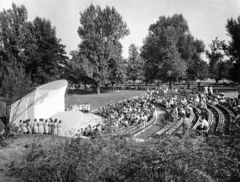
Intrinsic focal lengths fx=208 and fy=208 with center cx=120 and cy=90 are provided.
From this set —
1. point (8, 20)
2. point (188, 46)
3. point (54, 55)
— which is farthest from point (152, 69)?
point (8, 20)

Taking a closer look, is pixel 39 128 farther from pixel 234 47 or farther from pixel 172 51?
pixel 234 47

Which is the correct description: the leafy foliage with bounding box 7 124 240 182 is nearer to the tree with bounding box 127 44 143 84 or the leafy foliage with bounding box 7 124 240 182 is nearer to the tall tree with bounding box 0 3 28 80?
the tall tree with bounding box 0 3 28 80

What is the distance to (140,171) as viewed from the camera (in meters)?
4.94

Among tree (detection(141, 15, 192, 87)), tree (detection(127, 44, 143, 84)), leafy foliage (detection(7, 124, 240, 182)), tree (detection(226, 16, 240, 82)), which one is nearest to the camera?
leafy foliage (detection(7, 124, 240, 182))

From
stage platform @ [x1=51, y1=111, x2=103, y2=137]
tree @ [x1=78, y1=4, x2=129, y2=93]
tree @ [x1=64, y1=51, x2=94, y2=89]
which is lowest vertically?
stage platform @ [x1=51, y1=111, x2=103, y2=137]

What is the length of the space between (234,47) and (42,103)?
121 feet

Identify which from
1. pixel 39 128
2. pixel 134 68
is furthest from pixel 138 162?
pixel 134 68

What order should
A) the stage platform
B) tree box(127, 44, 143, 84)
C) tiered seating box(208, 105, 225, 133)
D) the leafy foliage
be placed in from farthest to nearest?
tree box(127, 44, 143, 84)
the stage platform
tiered seating box(208, 105, 225, 133)
the leafy foliage

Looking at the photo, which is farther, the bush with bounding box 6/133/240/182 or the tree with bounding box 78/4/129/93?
the tree with bounding box 78/4/129/93

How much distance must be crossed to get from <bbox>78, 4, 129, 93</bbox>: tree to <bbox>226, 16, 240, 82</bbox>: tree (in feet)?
68.0

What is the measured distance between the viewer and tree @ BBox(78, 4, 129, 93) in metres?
42.5

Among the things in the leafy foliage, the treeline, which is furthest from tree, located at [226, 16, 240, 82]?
the leafy foliage

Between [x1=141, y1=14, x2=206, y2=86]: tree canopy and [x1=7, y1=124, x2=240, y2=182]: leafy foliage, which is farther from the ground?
[x1=141, y1=14, x2=206, y2=86]: tree canopy

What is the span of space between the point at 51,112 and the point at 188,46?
36048mm
